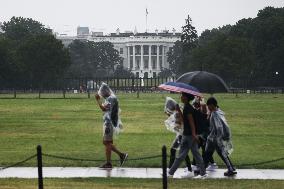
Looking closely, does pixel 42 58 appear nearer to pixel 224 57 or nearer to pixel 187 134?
pixel 224 57

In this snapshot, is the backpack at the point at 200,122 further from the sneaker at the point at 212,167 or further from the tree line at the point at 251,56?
the tree line at the point at 251,56

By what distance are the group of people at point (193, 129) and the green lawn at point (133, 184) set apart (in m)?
0.67

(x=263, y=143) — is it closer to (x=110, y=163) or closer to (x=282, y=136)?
(x=282, y=136)

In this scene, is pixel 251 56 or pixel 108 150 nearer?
pixel 108 150

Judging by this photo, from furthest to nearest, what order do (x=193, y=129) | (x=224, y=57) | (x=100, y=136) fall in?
(x=224, y=57) → (x=100, y=136) → (x=193, y=129)

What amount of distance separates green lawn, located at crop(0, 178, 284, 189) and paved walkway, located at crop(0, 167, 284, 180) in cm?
67

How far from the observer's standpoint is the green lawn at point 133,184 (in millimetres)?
16031

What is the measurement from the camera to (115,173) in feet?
59.5

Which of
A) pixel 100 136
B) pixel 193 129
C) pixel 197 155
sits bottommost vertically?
pixel 100 136

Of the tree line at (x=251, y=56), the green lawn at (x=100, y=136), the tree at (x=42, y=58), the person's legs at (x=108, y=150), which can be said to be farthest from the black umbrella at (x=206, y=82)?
the tree at (x=42, y=58)

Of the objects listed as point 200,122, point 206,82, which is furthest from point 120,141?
point 200,122

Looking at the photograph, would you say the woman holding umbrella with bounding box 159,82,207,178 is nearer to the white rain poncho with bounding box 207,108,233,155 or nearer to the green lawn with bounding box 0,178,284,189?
the green lawn with bounding box 0,178,284,189

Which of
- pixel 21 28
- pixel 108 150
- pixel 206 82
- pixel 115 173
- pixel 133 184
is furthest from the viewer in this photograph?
pixel 21 28

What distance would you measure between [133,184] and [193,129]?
6.50 ft
